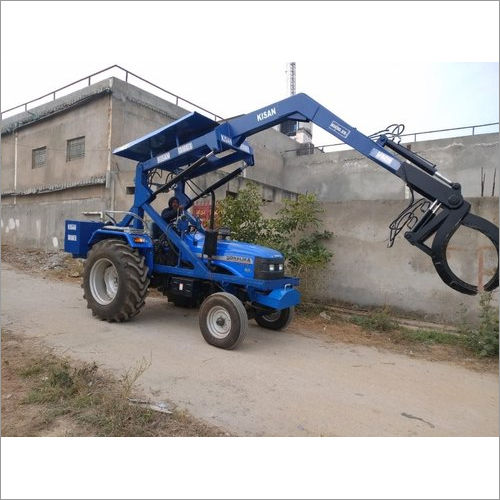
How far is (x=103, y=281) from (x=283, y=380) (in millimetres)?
3885

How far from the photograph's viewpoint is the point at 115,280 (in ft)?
21.0

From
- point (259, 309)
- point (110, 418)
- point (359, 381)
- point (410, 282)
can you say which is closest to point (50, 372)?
point (110, 418)

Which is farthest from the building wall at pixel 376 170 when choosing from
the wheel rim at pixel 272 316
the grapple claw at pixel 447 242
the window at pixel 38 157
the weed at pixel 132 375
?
the weed at pixel 132 375

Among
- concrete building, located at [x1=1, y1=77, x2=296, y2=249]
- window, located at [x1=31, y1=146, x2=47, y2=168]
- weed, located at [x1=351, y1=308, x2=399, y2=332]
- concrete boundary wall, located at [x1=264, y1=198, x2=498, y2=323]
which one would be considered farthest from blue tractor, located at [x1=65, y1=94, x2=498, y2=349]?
window, located at [x1=31, y1=146, x2=47, y2=168]

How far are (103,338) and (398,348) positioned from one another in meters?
4.30

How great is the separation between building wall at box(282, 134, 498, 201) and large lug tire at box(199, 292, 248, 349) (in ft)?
41.8

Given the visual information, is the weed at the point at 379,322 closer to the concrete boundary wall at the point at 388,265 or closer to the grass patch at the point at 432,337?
the grass patch at the point at 432,337

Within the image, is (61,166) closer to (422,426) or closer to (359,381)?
(359,381)

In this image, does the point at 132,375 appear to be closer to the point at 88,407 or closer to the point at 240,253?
the point at 88,407

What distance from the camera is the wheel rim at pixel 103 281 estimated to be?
20.5 ft

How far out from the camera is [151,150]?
638cm

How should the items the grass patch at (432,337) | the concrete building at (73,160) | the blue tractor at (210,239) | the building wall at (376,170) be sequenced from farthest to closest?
the building wall at (376,170), the concrete building at (73,160), the grass patch at (432,337), the blue tractor at (210,239)

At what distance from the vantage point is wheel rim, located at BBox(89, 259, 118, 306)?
6.25 meters

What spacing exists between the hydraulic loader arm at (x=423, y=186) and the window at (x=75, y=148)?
10441mm
